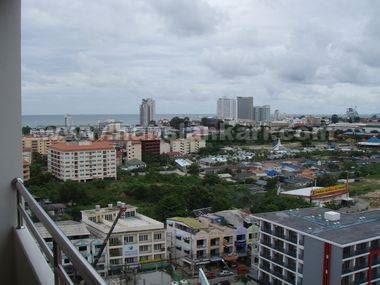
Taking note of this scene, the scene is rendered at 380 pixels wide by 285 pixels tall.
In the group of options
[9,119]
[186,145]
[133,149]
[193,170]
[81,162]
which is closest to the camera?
[9,119]

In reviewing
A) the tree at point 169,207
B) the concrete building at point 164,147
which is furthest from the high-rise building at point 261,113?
the tree at point 169,207

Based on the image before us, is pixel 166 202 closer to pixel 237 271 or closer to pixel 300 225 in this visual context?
pixel 237 271

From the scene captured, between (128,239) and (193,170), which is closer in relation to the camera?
(128,239)

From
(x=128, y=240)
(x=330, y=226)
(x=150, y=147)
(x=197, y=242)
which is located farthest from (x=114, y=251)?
(x=150, y=147)

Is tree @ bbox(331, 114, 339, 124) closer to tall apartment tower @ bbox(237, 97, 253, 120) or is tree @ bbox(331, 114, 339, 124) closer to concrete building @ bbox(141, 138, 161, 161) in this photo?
concrete building @ bbox(141, 138, 161, 161)

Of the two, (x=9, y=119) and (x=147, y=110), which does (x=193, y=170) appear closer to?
(x=9, y=119)

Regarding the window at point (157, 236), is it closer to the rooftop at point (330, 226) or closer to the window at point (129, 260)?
the window at point (129, 260)

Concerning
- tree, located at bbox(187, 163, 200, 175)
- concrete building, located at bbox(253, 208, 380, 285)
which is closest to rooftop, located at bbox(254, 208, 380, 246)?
concrete building, located at bbox(253, 208, 380, 285)
